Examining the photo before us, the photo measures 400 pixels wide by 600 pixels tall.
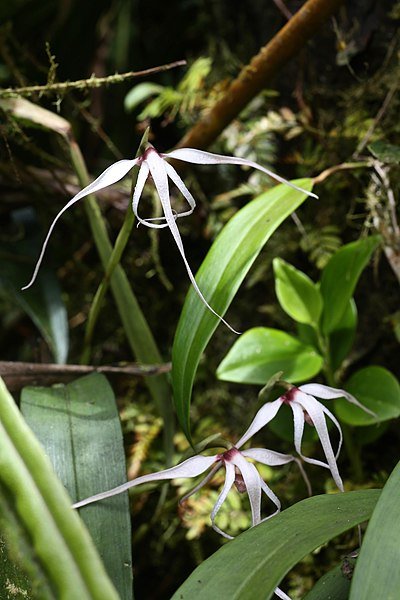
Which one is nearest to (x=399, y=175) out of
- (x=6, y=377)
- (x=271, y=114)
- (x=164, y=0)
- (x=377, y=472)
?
(x=271, y=114)

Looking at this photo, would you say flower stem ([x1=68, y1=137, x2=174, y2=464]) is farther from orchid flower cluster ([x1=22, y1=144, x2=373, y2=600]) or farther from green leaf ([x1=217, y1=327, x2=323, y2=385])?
orchid flower cluster ([x1=22, y1=144, x2=373, y2=600])

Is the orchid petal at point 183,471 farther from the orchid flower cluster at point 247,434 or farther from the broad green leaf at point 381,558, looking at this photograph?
the broad green leaf at point 381,558

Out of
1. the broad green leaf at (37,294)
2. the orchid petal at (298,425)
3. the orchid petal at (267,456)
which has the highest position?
the broad green leaf at (37,294)

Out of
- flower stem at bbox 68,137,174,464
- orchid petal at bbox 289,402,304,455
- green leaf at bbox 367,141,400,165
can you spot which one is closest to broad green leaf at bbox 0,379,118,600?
orchid petal at bbox 289,402,304,455

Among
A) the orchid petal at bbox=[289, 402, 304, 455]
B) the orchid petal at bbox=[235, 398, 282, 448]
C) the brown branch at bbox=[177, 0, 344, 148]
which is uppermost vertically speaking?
the brown branch at bbox=[177, 0, 344, 148]

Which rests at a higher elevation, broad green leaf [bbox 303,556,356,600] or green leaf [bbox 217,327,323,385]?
green leaf [bbox 217,327,323,385]

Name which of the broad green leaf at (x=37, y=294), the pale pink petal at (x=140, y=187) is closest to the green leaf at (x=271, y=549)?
the pale pink petal at (x=140, y=187)
